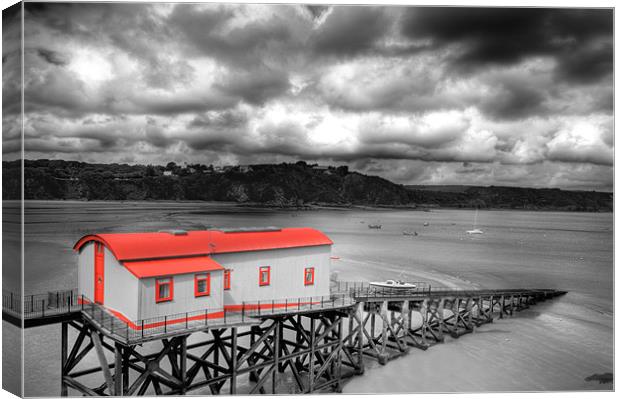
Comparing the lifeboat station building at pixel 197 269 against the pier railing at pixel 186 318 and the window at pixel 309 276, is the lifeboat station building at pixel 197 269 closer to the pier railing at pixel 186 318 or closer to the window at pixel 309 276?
the window at pixel 309 276

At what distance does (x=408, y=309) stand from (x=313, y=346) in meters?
6.97

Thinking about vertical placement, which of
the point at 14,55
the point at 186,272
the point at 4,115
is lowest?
the point at 186,272

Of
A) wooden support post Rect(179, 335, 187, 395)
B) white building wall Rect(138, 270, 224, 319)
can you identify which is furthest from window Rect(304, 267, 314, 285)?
wooden support post Rect(179, 335, 187, 395)

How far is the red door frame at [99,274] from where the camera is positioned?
13.5 metres

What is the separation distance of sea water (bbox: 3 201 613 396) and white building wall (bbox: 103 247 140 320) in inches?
109

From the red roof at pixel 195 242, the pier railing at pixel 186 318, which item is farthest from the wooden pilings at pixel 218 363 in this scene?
the red roof at pixel 195 242

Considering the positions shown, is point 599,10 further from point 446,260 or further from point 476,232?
point 476,232

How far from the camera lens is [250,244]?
1523 centimetres

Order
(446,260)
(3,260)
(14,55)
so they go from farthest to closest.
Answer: (446,260), (3,260), (14,55)

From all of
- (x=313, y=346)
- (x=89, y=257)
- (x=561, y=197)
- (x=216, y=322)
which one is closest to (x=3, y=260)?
(x=89, y=257)

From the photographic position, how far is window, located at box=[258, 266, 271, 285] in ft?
50.6

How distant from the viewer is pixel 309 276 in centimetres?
1639

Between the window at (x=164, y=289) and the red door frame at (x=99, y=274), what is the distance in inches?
76.5

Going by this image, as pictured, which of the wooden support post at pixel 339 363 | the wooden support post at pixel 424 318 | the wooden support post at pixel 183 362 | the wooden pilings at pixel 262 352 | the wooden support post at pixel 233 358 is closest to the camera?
the wooden support post at pixel 183 362
